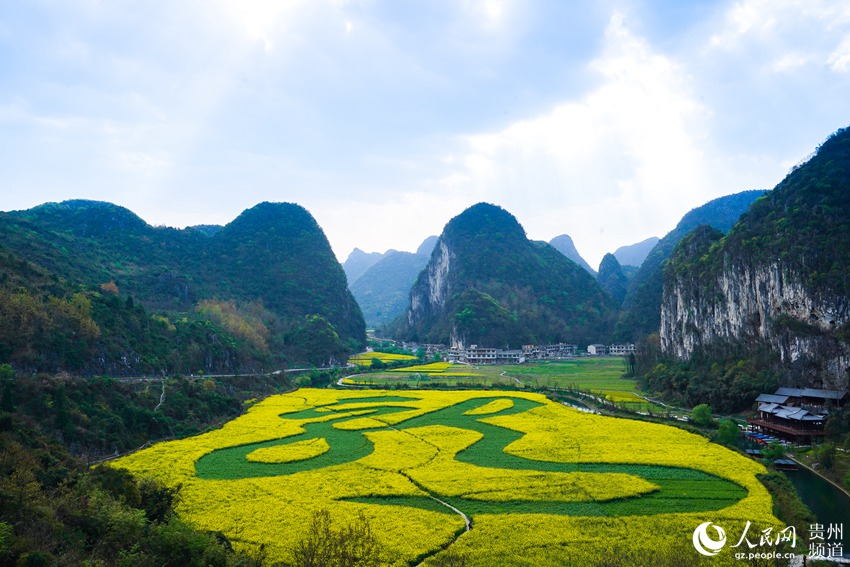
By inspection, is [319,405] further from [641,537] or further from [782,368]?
[782,368]

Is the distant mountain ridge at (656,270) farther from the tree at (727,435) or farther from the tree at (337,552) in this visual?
the tree at (337,552)

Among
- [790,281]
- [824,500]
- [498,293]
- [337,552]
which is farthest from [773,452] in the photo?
[498,293]

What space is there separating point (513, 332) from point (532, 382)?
43312 millimetres

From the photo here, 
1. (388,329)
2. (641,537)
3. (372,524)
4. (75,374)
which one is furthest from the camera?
(388,329)

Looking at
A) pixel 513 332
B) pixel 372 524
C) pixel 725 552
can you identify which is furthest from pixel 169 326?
pixel 513 332

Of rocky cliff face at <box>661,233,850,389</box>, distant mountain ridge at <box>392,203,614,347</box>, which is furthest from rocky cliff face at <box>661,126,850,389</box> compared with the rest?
distant mountain ridge at <box>392,203,614,347</box>

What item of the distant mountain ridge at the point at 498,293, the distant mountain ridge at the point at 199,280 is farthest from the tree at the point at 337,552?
the distant mountain ridge at the point at 498,293

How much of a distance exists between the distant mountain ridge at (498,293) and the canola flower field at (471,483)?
68004mm

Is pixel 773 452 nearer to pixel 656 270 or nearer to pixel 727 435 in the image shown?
pixel 727 435

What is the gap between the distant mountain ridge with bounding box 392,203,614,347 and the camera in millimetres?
105250

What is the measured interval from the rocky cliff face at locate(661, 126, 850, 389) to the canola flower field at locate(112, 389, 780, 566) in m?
14.8

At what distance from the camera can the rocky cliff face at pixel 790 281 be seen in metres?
36.8

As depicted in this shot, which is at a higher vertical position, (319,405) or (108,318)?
(108,318)

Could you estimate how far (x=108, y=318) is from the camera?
136 feet
